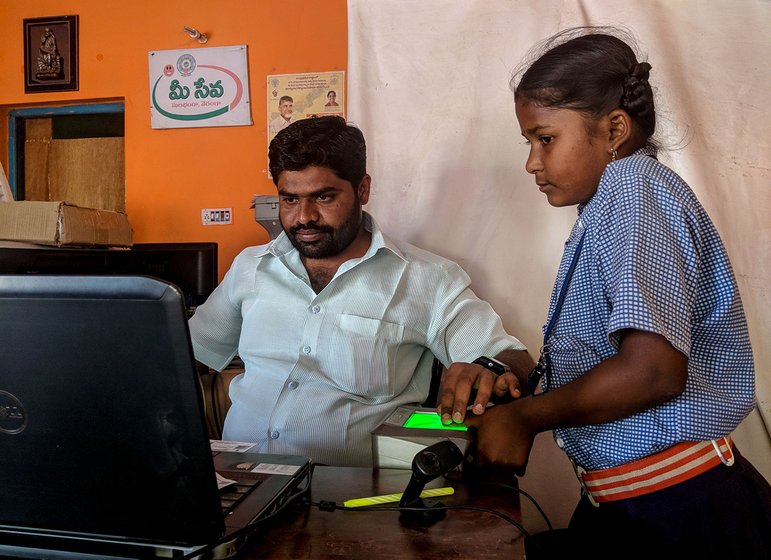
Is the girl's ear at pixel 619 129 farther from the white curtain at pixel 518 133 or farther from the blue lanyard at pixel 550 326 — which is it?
the white curtain at pixel 518 133

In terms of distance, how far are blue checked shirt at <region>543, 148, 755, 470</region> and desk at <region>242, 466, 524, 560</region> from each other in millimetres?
222

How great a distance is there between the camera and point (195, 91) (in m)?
2.86

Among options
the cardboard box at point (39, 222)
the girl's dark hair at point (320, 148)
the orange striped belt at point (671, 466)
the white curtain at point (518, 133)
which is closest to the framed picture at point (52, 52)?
the cardboard box at point (39, 222)

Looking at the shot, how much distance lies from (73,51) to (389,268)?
247cm

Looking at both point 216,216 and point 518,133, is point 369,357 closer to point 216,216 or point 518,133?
point 518,133

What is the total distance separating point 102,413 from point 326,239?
108 cm

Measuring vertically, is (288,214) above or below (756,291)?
above

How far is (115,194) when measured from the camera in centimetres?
315

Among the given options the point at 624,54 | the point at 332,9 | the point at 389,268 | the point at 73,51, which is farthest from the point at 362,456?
the point at 73,51

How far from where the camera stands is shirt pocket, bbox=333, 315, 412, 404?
1363 mm

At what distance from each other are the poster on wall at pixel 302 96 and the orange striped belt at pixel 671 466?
7.16 ft

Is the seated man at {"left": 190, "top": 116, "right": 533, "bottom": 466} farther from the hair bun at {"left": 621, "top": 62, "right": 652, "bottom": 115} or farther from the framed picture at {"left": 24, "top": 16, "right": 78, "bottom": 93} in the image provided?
the framed picture at {"left": 24, "top": 16, "right": 78, "bottom": 93}

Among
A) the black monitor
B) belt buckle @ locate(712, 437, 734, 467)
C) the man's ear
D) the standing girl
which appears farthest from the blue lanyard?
the black monitor

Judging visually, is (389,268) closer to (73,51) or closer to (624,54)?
(624,54)
